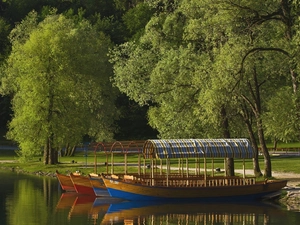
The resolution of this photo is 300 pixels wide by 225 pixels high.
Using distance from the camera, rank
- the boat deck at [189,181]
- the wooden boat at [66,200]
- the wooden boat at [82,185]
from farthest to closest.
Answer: the wooden boat at [82,185]
the boat deck at [189,181]
the wooden boat at [66,200]

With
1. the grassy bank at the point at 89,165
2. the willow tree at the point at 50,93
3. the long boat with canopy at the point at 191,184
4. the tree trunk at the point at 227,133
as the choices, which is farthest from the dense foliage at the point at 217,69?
the grassy bank at the point at 89,165

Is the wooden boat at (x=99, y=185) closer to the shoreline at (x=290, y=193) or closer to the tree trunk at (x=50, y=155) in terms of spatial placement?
the shoreline at (x=290, y=193)

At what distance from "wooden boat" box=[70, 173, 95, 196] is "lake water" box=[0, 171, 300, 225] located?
66cm

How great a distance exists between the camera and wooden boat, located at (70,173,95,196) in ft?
178

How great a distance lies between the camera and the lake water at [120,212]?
134 ft

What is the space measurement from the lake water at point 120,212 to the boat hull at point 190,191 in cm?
72

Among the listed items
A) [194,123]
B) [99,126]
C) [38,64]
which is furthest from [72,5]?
[194,123]

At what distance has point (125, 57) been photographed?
71312 millimetres

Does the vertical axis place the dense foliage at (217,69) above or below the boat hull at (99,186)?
above

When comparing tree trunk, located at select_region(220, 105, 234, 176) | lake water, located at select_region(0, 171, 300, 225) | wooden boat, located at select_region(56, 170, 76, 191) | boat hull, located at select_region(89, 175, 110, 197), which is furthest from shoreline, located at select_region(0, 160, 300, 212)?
wooden boat, located at select_region(56, 170, 76, 191)

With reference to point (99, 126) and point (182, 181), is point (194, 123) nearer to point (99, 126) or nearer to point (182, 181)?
Result: point (182, 181)

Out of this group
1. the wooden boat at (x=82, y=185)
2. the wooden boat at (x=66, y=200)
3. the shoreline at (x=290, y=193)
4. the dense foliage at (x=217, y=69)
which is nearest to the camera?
the shoreline at (x=290, y=193)

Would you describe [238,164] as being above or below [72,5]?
below

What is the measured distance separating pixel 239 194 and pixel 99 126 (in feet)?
143
